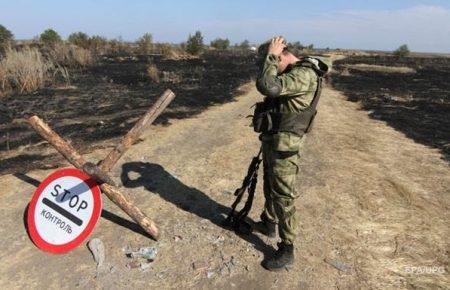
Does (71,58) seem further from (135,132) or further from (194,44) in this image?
(135,132)

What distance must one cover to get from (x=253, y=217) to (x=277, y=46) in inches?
90.0

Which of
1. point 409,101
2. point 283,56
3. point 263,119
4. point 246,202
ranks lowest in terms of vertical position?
point 409,101

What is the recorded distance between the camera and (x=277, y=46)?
12.8 ft

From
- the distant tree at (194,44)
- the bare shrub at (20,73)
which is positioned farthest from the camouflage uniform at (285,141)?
the distant tree at (194,44)

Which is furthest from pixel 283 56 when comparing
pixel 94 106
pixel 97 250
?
pixel 94 106

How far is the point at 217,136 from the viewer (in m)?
8.88

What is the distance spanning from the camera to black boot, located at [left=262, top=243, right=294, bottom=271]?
4258 millimetres

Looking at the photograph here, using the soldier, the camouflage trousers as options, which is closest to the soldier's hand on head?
the soldier

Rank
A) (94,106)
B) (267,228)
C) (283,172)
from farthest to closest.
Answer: (94,106) → (267,228) → (283,172)

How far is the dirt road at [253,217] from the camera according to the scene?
420 cm

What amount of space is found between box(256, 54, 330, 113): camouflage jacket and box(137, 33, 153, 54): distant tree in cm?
2980

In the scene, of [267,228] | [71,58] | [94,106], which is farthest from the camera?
[71,58]

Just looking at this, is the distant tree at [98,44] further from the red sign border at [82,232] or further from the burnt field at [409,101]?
the red sign border at [82,232]

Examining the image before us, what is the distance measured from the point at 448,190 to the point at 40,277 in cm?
548
